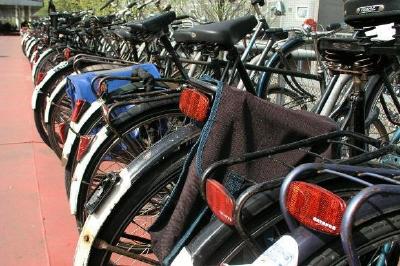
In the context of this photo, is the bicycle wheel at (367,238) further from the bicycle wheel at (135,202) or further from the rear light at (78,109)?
the rear light at (78,109)

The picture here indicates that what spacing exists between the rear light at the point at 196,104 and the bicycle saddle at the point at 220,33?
0.46 meters

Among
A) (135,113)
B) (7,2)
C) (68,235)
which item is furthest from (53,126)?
(7,2)

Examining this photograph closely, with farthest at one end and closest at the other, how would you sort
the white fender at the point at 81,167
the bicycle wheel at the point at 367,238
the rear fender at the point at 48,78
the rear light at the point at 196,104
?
the rear fender at the point at 48,78
the white fender at the point at 81,167
the rear light at the point at 196,104
the bicycle wheel at the point at 367,238

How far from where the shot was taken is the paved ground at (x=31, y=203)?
3238 millimetres

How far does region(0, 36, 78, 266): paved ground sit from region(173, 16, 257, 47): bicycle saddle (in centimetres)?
153

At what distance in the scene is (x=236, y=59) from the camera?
2.84m

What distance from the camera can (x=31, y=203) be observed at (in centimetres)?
396

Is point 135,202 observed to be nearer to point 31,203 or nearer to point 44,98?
point 31,203

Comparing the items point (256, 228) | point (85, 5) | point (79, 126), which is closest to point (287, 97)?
point (79, 126)

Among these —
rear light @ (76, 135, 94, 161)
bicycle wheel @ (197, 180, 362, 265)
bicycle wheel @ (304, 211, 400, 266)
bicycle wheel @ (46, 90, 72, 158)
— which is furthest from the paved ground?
bicycle wheel @ (304, 211, 400, 266)

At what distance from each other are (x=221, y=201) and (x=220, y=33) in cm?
126

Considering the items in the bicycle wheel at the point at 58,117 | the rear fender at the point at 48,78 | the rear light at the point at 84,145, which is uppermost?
the rear light at the point at 84,145


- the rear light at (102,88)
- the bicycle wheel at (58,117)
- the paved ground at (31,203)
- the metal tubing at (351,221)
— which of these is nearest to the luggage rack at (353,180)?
the metal tubing at (351,221)

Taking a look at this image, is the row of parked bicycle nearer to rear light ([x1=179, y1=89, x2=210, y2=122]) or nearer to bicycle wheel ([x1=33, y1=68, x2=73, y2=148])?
rear light ([x1=179, y1=89, x2=210, y2=122])
